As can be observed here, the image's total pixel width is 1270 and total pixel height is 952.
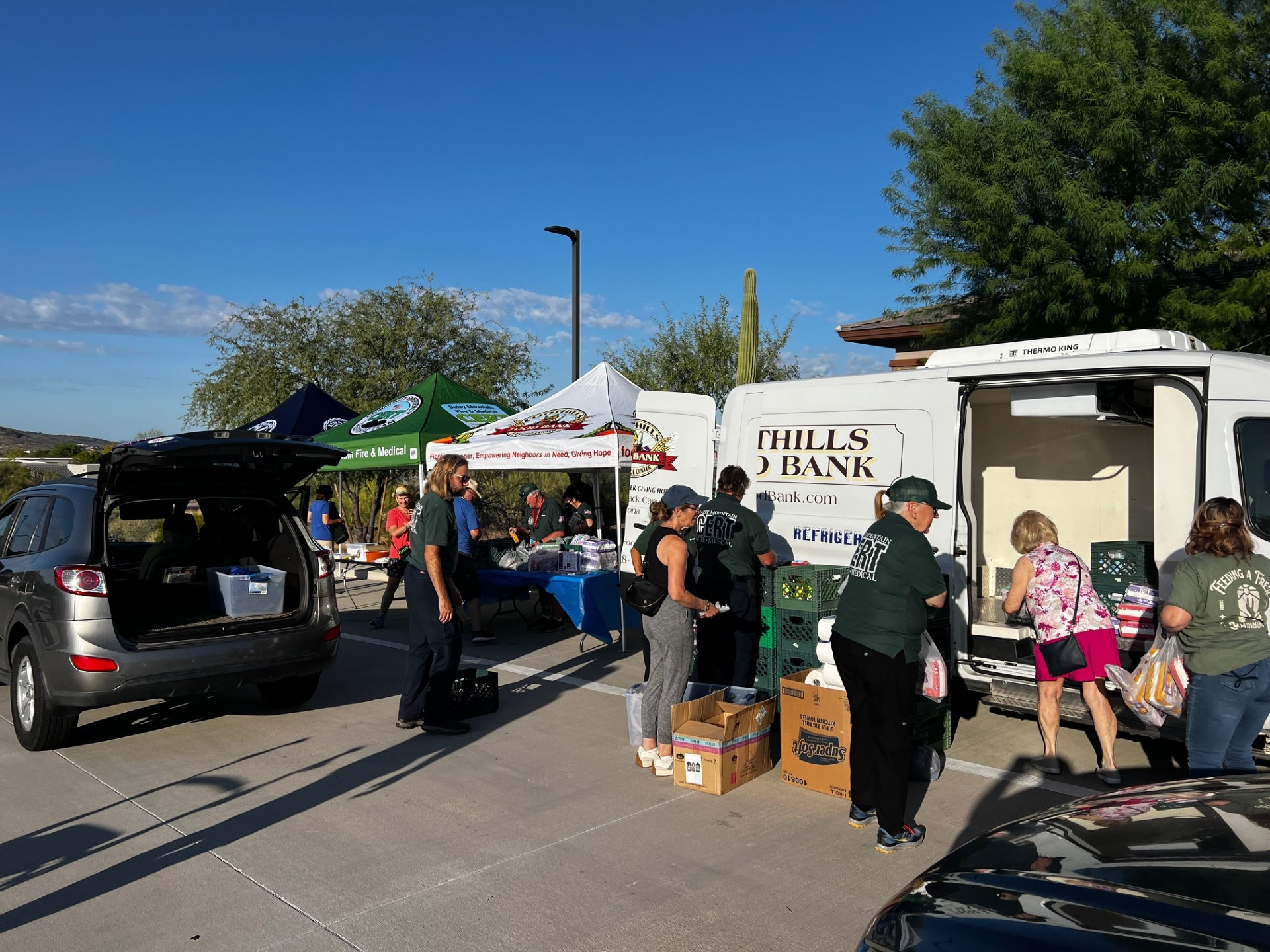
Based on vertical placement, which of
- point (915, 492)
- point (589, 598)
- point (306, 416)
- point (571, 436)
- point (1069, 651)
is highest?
point (306, 416)

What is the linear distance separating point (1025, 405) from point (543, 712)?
419 centimetres

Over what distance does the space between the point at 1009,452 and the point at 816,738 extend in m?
4.31

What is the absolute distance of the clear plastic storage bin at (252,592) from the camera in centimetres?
697

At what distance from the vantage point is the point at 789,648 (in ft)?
21.3

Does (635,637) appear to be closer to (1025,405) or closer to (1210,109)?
(1025,405)

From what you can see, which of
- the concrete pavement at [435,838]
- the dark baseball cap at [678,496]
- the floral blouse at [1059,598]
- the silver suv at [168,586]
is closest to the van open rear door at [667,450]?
the dark baseball cap at [678,496]

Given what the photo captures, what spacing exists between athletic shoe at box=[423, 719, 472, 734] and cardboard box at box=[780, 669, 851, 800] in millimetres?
2354

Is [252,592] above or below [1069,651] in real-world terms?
above

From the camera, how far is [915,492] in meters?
4.75

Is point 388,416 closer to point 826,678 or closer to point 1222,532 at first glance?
point 826,678

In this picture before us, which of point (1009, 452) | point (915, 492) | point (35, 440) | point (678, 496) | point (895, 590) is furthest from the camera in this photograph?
point (35, 440)

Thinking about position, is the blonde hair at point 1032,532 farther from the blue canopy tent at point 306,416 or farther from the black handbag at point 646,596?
the blue canopy tent at point 306,416

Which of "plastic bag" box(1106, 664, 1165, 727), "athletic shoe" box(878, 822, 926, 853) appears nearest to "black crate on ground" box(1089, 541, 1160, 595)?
"plastic bag" box(1106, 664, 1165, 727)

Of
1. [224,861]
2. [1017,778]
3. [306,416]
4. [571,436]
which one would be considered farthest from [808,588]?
[306,416]
